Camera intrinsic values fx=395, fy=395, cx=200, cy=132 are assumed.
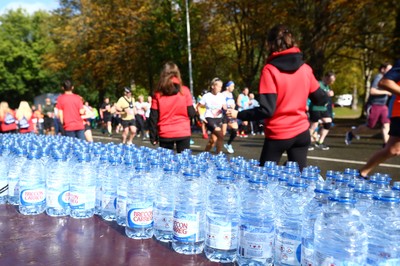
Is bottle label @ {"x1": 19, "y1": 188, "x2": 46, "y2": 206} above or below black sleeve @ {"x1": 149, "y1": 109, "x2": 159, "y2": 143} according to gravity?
below

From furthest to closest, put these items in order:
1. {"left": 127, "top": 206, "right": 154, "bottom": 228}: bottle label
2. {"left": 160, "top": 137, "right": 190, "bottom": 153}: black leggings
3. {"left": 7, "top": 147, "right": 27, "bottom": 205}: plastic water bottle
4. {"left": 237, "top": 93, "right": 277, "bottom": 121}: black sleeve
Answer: {"left": 160, "top": 137, "right": 190, "bottom": 153}: black leggings, {"left": 237, "top": 93, "right": 277, "bottom": 121}: black sleeve, {"left": 7, "top": 147, "right": 27, "bottom": 205}: plastic water bottle, {"left": 127, "top": 206, "right": 154, "bottom": 228}: bottle label

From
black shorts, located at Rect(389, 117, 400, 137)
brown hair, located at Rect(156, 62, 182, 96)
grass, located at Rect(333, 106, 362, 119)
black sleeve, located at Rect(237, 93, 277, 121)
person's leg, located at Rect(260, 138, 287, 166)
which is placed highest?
brown hair, located at Rect(156, 62, 182, 96)

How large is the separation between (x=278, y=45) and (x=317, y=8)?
19723 mm

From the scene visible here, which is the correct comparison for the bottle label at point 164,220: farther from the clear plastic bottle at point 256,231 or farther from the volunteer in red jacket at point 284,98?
the volunteer in red jacket at point 284,98

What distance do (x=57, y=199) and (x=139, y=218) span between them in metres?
0.70

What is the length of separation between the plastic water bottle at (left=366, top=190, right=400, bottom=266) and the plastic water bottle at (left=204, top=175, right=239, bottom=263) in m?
0.60

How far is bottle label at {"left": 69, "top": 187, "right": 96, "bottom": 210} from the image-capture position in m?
2.40

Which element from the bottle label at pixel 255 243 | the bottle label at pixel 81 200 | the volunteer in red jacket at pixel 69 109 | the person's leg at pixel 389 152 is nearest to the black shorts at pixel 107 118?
the volunteer in red jacket at pixel 69 109

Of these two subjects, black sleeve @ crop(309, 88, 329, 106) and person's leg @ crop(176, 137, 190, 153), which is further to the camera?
person's leg @ crop(176, 137, 190, 153)

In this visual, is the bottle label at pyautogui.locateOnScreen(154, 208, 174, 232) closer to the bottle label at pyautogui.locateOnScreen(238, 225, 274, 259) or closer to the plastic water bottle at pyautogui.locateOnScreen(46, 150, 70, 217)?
the bottle label at pyautogui.locateOnScreen(238, 225, 274, 259)

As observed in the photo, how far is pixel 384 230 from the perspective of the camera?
5.15 feet

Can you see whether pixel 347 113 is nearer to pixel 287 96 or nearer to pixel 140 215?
pixel 287 96

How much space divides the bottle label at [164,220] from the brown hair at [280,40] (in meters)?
2.25

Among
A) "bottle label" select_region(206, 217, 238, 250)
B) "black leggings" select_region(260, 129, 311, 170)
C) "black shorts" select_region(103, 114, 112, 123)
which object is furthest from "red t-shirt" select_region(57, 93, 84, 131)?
"black shorts" select_region(103, 114, 112, 123)
